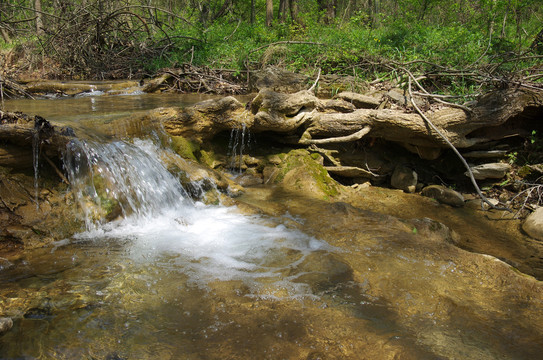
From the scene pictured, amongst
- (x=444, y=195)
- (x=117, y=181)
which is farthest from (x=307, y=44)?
(x=117, y=181)

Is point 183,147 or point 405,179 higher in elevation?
point 183,147

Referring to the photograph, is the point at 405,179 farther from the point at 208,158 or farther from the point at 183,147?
the point at 183,147

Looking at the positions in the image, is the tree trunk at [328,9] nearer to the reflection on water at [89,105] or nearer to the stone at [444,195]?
the reflection on water at [89,105]

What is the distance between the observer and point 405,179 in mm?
6598

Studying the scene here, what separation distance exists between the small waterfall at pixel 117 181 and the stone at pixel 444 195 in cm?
411

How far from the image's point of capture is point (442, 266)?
3.53m

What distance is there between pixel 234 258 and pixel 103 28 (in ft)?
36.1

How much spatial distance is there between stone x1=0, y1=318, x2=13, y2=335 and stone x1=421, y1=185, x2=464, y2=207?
5.90 metres

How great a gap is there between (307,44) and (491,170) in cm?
599

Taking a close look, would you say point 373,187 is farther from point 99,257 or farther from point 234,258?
point 99,257

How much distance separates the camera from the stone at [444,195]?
6.01m

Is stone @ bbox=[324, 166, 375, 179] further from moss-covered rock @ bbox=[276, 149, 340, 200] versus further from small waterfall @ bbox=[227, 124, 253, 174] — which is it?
small waterfall @ bbox=[227, 124, 253, 174]

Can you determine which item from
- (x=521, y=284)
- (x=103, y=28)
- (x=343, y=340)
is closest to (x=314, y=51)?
(x=103, y=28)

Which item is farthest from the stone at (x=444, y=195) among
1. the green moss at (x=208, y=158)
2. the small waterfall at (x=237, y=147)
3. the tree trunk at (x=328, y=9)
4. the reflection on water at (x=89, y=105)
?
the tree trunk at (x=328, y=9)
